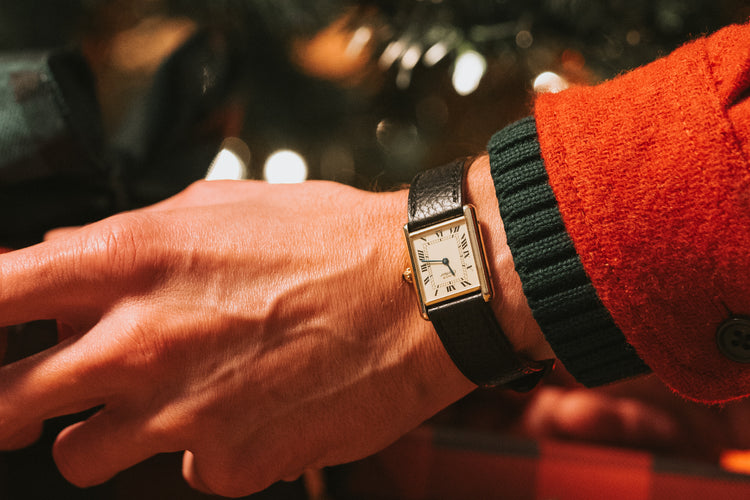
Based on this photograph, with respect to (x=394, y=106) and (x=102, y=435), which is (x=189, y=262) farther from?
(x=394, y=106)

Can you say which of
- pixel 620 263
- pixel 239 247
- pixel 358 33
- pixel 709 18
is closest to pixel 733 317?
pixel 620 263

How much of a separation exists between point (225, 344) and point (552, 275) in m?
0.28

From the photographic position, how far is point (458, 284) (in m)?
0.46

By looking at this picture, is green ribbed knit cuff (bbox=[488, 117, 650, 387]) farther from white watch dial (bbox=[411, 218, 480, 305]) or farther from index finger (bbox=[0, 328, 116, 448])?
index finger (bbox=[0, 328, 116, 448])

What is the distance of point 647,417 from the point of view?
2.48 feet

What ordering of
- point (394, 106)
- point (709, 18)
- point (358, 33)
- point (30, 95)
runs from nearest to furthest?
point (30, 95) < point (709, 18) < point (358, 33) < point (394, 106)

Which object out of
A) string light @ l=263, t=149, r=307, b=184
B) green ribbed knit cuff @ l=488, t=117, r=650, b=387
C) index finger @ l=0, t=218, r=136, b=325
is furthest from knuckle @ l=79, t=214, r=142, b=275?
string light @ l=263, t=149, r=307, b=184

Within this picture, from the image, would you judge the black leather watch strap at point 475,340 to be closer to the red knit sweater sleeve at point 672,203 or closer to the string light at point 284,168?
the red knit sweater sleeve at point 672,203

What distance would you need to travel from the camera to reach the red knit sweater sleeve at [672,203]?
38cm

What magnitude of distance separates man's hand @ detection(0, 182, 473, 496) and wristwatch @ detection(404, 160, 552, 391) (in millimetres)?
30

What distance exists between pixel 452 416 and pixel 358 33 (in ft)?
2.30

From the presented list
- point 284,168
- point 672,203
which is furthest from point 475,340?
point 284,168

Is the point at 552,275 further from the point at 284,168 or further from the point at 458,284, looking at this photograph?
the point at 284,168

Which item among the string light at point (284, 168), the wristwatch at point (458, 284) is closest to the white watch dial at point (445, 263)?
the wristwatch at point (458, 284)
